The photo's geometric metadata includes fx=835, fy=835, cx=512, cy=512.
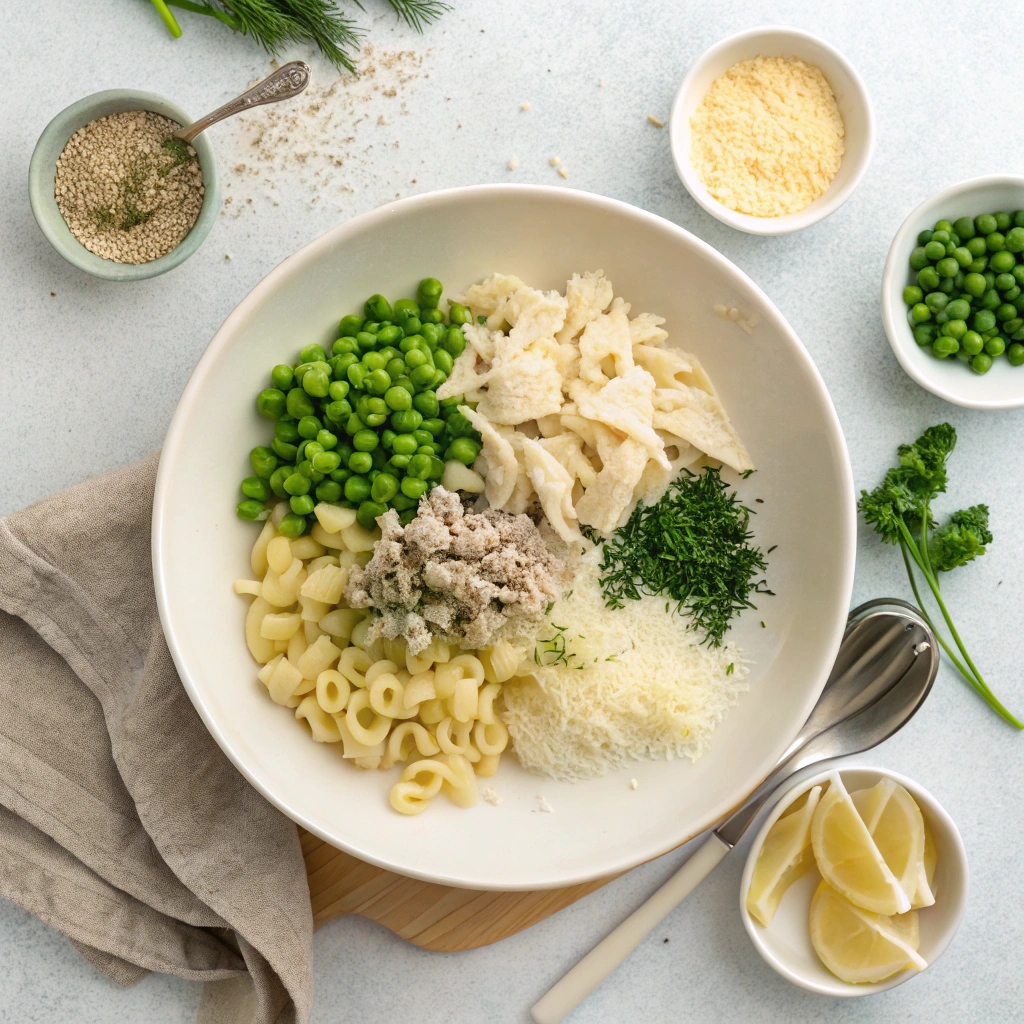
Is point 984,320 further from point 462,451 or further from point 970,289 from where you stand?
point 462,451

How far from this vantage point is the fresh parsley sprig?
11.3ft

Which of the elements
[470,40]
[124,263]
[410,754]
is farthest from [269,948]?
[470,40]

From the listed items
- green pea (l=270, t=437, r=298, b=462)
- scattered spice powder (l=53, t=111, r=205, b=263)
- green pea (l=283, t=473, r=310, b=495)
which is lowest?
green pea (l=283, t=473, r=310, b=495)

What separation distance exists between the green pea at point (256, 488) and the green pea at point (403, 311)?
2.64ft

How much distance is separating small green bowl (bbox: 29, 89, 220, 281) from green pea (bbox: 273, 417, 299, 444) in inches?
31.1

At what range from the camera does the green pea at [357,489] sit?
303 centimetres

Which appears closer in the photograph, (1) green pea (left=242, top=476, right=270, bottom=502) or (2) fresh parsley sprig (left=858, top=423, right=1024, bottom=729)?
(1) green pea (left=242, top=476, right=270, bottom=502)

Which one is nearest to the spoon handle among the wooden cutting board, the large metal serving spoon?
the wooden cutting board

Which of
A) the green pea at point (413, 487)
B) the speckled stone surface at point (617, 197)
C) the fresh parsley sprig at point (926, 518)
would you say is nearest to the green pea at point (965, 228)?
the speckled stone surface at point (617, 197)

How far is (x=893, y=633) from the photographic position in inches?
135

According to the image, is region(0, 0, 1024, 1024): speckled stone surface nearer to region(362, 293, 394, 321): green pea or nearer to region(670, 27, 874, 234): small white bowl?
region(670, 27, 874, 234): small white bowl

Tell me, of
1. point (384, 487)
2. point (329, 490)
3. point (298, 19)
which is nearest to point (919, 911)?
point (384, 487)

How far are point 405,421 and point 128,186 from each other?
1499 millimetres

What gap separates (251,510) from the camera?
10.4ft
